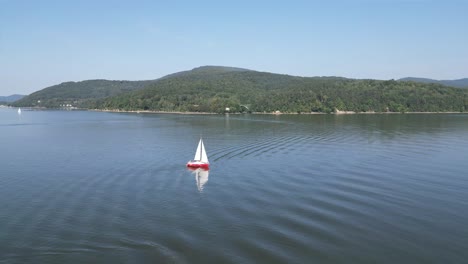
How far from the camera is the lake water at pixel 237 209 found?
1488 centimetres

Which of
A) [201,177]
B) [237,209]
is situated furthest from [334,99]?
[237,209]

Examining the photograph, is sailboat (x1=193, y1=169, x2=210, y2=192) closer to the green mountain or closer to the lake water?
the lake water

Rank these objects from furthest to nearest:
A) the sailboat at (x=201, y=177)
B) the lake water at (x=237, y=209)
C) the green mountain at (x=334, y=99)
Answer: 1. the green mountain at (x=334, y=99)
2. the sailboat at (x=201, y=177)
3. the lake water at (x=237, y=209)

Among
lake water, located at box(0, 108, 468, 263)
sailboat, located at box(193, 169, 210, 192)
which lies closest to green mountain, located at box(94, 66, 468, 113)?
lake water, located at box(0, 108, 468, 263)

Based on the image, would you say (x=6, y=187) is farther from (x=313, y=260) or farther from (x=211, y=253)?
(x=313, y=260)

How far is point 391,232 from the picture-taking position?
1681 cm

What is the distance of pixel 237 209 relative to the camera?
20.1m

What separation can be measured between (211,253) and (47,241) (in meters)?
6.85

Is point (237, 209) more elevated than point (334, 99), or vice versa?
point (334, 99)

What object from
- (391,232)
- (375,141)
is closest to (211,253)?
(391,232)

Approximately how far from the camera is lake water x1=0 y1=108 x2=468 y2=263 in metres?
14.9

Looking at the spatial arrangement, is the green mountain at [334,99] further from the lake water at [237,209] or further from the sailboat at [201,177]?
the sailboat at [201,177]

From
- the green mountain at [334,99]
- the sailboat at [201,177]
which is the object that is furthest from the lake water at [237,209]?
the green mountain at [334,99]

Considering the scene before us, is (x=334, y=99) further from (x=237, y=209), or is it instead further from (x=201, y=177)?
(x=237, y=209)
